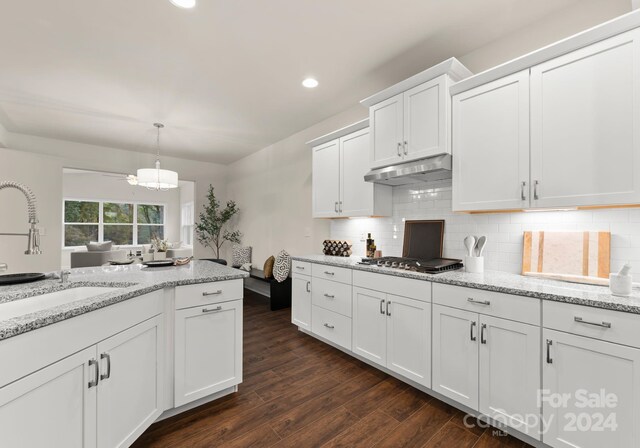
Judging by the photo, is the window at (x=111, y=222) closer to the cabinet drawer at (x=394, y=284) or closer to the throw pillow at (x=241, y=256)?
the throw pillow at (x=241, y=256)

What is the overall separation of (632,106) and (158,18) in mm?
3146

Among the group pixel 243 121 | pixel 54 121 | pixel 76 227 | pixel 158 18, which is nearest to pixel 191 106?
pixel 243 121

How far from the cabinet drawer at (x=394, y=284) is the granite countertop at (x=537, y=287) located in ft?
0.14

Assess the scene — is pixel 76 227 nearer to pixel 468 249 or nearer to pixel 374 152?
pixel 374 152

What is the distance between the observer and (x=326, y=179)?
3.61 metres

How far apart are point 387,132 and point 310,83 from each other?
1.06m

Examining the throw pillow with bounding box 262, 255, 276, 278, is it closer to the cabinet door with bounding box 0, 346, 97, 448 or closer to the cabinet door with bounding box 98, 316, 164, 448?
the cabinet door with bounding box 98, 316, 164, 448

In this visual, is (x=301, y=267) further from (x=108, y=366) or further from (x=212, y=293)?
(x=108, y=366)

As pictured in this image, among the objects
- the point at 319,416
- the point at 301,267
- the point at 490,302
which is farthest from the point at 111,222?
the point at 490,302

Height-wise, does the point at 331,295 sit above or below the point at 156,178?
below

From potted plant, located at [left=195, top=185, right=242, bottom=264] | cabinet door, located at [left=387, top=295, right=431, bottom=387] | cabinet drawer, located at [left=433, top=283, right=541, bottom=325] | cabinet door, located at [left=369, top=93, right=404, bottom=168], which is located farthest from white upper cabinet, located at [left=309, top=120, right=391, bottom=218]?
potted plant, located at [left=195, top=185, right=242, bottom=264]

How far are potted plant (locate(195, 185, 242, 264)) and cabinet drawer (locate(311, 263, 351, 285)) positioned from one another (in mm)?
3610

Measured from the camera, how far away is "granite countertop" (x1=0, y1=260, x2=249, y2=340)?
1.10 metres

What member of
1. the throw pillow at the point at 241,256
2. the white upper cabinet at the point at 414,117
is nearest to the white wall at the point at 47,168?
the throw pillow at the point at 241,256
